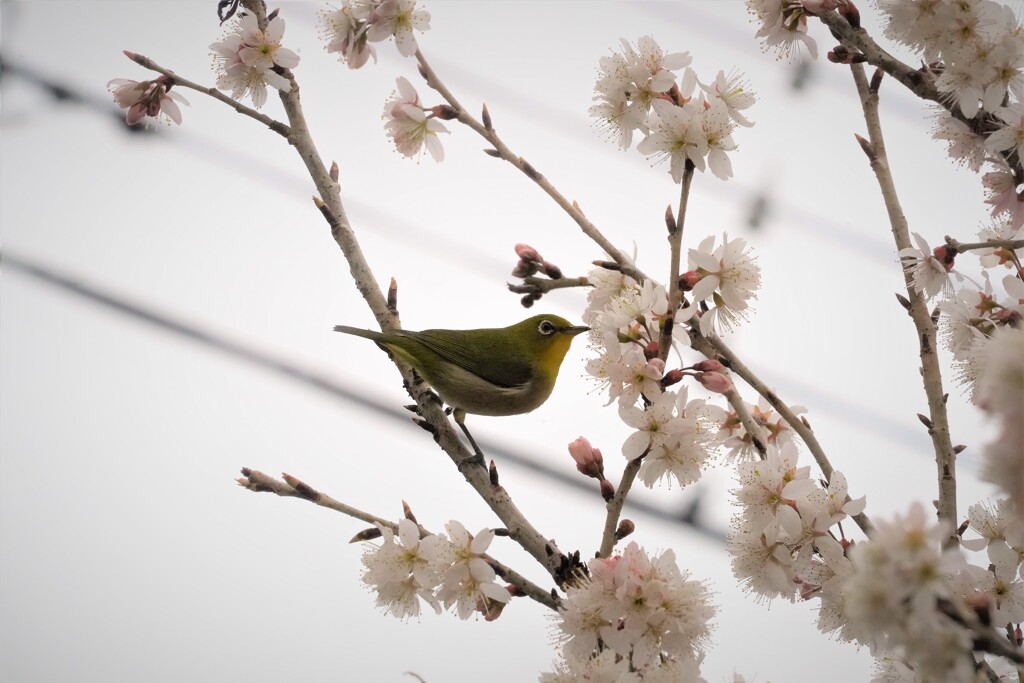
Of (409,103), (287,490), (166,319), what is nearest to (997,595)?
(287,490)

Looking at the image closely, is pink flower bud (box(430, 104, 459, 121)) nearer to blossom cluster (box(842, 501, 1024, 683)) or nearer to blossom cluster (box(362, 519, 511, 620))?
blossom cluster (box(362, 519, 511, 620))

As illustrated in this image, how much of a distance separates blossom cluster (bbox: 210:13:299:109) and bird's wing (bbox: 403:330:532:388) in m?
0.78

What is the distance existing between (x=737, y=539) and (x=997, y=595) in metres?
0.47

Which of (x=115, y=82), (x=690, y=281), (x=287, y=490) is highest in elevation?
(x=115, y=82)

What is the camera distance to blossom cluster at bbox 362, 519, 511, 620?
137cm

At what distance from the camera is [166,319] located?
309 cm

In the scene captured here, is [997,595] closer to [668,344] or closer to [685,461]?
[685,461]

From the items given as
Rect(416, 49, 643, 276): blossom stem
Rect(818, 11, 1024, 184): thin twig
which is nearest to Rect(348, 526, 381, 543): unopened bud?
Rect(416, 49, 643, 276): blossom stem

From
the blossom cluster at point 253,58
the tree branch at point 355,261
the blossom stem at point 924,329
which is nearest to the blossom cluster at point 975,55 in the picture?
the blossom stem at point 924,329

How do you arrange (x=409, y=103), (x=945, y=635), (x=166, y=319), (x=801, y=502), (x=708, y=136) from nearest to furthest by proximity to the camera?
(x=945, y=635) → (x=801, y=502) → (x=708, y=136) → (x=409, y=103) → (x=166, y=319)

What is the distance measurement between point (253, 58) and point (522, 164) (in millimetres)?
747

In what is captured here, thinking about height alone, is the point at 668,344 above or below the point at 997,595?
above

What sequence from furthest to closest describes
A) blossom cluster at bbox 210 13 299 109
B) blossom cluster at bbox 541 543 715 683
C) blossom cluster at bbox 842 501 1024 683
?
blossom cluster at bbox 210 13 299 109 → blossom cluster at bbox 541 543 715 683 → blossom cluster at bbox 842 501 1024 683

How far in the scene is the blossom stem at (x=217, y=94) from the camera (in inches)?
70.4
